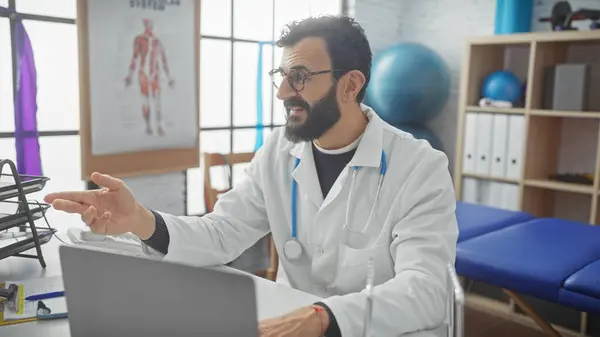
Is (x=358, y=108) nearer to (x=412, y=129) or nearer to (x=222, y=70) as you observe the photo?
(x=222, y=70)

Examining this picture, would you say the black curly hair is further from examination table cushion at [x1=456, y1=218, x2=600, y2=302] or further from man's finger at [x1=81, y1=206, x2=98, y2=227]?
examination table cushion at [x1=456, y1=218, x2=600, y2=302]

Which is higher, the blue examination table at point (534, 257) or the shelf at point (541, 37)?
the shelf at point (541, 37)

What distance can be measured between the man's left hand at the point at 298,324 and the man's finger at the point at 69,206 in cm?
55

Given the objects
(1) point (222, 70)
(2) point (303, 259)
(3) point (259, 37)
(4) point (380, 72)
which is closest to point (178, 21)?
(1) point (222, 70)

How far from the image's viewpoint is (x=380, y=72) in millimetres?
3656

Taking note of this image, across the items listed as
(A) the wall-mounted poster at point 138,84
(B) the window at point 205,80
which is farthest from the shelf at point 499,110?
(A) the wall-mounted poster at point 138,84

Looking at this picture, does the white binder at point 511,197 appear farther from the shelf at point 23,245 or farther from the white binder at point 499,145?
the shelf at point 23,245

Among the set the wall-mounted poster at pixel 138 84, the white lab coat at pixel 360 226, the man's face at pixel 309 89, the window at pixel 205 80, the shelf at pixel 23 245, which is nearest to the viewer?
the white lab coat at pixel 360 226

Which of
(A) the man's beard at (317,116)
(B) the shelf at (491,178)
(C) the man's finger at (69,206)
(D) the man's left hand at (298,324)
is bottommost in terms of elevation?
(B) the shelf at (491,178)

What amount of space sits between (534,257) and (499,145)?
133 centimetres

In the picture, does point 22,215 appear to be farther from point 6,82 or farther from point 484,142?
point 484,142

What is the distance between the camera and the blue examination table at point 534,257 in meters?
1.91

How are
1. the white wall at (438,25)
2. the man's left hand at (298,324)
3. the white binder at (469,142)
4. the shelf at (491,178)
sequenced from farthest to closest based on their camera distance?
the white wall at (438,25) < the white binder at (469,142) < the shelf at (491,178) < the man's left hand at (298,324)

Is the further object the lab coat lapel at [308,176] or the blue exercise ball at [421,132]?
the blue exercise ball at [421,132]
